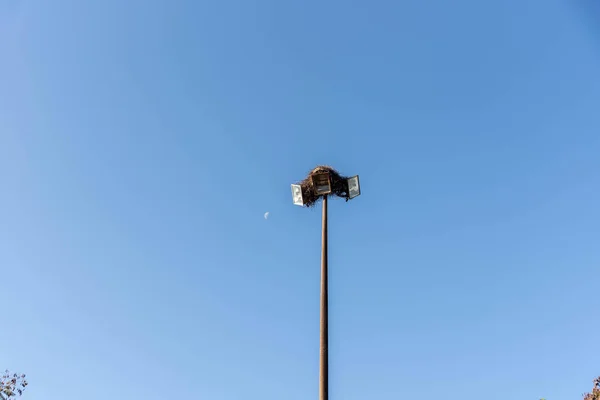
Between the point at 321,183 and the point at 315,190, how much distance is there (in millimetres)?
250

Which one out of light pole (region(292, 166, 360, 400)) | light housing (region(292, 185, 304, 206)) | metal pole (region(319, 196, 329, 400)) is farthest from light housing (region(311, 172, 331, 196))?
metal pole (region(319, 196, 329, 400))

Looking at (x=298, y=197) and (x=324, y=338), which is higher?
(x=298, y=197)

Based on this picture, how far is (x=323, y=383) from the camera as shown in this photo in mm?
8297

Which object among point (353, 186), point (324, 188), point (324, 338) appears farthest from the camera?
point (353, 186)

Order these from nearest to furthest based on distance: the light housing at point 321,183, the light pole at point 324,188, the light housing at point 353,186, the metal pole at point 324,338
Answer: the metal pole at point 324,338, the light pole at point 324,188, the light housing at point 321,183, the light housing at point 353,186

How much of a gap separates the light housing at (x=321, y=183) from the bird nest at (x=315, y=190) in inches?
3.2

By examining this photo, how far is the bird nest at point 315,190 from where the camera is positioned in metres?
12.6

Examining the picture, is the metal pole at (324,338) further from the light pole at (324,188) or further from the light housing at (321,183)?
the light housing at (321,183)

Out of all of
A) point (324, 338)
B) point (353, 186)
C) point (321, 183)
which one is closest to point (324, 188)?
point (321, 183)

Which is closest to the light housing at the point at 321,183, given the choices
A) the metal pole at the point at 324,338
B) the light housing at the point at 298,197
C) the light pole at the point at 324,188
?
the light pole at the point at 324,188

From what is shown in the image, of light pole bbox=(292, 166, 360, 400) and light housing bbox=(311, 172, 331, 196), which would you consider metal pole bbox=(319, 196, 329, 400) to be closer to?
light pole bbox=(292, 166, 360, 400)

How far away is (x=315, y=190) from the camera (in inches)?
492

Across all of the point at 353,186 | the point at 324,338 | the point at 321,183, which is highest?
the point at 353,186

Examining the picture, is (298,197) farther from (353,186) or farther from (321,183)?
(353,186)
